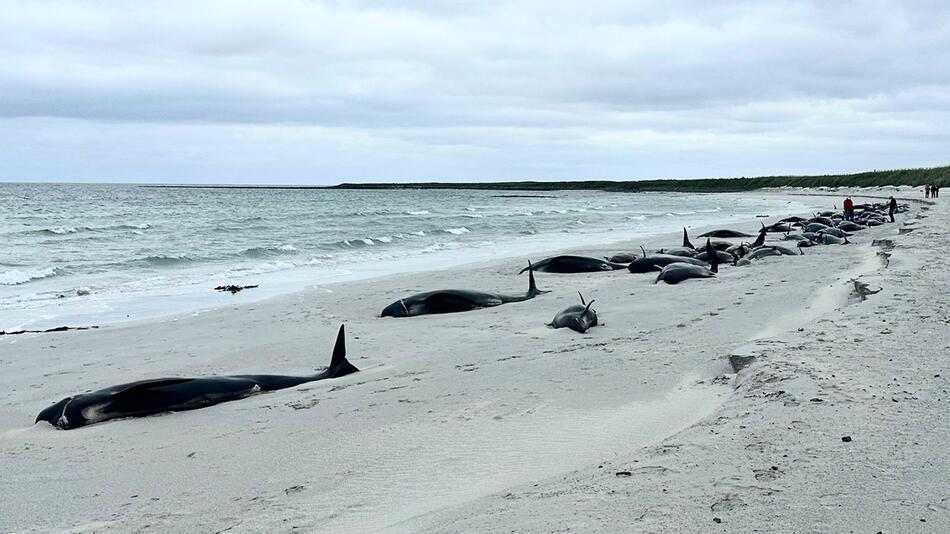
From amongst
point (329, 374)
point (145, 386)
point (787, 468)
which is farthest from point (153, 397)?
point (787, 468)

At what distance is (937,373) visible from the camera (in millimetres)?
5461

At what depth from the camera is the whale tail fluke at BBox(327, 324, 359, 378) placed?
23.7ft

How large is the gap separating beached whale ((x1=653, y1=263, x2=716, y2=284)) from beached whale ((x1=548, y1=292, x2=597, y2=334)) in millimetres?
4600

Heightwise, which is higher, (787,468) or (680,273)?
(787,468)

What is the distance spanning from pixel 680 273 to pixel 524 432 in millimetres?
9116

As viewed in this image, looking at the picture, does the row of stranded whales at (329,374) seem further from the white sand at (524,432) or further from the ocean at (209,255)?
the ocean at (209,255)

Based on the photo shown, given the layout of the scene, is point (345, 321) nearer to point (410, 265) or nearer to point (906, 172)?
point (410, 265)

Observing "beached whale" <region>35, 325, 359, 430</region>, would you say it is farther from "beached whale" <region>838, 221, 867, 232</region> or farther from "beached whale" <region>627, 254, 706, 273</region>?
"beached whale" <region>838, 221, 867, 232</region>

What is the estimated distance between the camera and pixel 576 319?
887 centimetres

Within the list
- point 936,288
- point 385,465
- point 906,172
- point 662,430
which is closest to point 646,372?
point 662,430

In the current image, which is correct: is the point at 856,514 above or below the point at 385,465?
above

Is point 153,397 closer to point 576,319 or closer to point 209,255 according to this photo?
point 576,319

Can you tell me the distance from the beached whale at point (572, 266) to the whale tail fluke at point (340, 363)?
30.4 feet

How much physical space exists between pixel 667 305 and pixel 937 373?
16.8 ft
